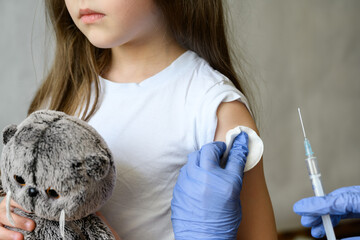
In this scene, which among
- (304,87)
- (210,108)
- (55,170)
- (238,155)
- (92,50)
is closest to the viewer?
(55,170)

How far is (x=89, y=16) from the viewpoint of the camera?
82cm

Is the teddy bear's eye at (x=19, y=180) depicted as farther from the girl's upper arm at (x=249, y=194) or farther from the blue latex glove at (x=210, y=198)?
the girl's upper arm at (x=249, y=194)

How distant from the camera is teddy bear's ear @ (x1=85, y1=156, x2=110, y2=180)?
0.60m

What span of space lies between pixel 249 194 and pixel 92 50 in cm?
50

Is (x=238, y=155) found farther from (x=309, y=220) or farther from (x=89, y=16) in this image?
(x=89, y=16)

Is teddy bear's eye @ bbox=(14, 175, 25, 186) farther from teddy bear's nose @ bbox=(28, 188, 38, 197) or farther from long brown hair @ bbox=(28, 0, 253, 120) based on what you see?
long brown hair @ bbox=(28, 0, 253, 120)

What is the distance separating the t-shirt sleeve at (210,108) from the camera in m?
0.80

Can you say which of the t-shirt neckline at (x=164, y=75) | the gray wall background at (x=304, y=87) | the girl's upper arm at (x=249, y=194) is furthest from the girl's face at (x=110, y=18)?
the gray wall background at (x=304, y=87)

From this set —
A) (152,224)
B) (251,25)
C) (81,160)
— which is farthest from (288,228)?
(81,160)

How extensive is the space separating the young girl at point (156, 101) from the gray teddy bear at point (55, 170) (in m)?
0.15

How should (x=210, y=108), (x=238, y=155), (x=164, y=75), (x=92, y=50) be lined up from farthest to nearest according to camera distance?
1. (x=92, y=50)
2. (x=164, y=75)
3. (x=210, y=108)
4. (x=238, y=155)

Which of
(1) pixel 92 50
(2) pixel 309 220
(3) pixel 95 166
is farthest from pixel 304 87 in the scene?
(3) pixel 95 166

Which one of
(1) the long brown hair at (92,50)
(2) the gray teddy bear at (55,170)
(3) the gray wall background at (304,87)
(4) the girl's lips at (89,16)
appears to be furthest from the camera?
(3) the gray wall background at (304,87)

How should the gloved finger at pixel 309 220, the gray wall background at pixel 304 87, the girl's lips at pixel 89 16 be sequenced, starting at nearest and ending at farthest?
the gloved finger at pixel 309 220 < the girl's lips at pixel 89 16 < the gray wall background at pixel 304 87
